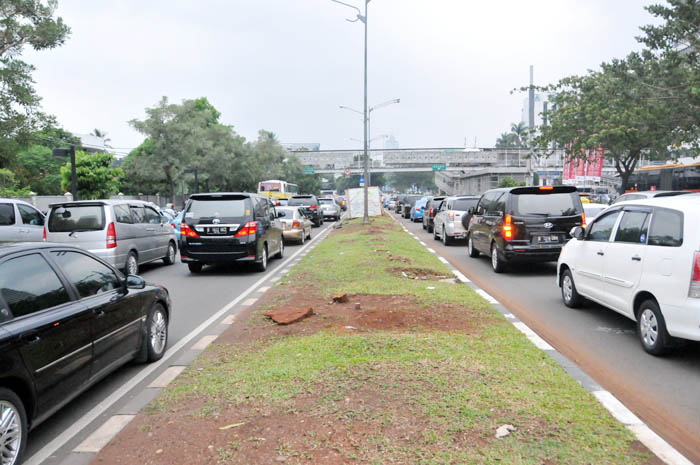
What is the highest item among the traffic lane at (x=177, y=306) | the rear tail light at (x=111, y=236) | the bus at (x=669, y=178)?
the bus at (x=669, y=178)

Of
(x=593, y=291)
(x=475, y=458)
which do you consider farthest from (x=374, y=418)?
(x=593, y=291)

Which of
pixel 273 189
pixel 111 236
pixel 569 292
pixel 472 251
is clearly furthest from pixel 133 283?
pixel 273 189

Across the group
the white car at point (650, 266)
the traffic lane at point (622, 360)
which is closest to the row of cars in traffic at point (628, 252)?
the white car at point (650, 266)

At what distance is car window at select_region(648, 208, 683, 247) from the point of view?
5.95 metres

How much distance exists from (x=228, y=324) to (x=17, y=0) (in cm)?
1915

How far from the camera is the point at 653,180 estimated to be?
41469 mm

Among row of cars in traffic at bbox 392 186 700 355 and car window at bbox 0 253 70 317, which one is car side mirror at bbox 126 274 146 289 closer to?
car window at bbox 0 253 70 317

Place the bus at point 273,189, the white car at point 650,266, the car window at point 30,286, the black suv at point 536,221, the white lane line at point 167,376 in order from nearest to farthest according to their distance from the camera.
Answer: the car window at point 30,286 < the white lane line at point 167,376 < the white car at point 650,266 < the black suv at point 536,221 < the bus at point 273,189

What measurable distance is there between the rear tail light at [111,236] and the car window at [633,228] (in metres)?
9.79

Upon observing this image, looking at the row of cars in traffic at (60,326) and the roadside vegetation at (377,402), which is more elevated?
the row of cars in traffic at (60,326)

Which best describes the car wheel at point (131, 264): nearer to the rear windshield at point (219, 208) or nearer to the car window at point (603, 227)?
the rear windshield at point (219, 208)

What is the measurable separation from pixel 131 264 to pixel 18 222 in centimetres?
325

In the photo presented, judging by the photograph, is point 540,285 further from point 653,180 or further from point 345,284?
point 653,180

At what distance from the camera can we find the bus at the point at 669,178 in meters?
35.7
